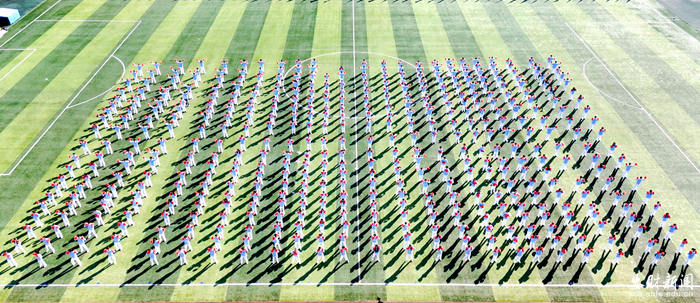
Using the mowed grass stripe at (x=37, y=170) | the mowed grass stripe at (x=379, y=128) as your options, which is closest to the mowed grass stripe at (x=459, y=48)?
→ the mowed grass stripe at (x=379, y=128)

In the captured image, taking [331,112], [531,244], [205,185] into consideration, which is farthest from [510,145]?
[205,185]

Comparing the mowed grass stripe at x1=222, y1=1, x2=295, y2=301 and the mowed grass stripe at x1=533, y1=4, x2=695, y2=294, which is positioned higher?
the mowed grass stripe at x1=222, y1=1, x2=295, y2=301

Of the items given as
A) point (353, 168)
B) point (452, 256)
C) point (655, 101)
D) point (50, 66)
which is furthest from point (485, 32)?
point (50, 66)

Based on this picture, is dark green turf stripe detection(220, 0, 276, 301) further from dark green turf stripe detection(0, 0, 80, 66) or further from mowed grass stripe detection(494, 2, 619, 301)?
dark green turf stripe detection(0, 0, 80, 66)

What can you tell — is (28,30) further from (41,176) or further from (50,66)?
(41,176)

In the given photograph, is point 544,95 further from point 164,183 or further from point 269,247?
point 164,183

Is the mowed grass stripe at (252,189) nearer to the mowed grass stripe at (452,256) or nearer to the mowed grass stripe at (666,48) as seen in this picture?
the mowed grass stripe at (452,256)

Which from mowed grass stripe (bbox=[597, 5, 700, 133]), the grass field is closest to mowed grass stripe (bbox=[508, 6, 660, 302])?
the grass field
